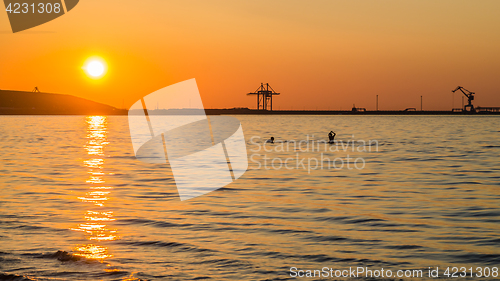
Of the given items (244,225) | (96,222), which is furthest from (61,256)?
(244,225)

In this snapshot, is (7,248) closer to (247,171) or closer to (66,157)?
(247,171)

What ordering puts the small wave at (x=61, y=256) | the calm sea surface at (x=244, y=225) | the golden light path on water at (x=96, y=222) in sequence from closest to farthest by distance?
1. the calm sea surface at (x=244, y=225)
2. the small wave at (x=61, y=256)
3. the golden light path on water at (x=96, y=222)

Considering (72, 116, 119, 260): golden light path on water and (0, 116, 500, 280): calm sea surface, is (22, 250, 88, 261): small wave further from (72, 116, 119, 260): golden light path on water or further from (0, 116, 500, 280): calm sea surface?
(72, 116, 119, 260): golden light path on water

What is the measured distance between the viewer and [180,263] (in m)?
11.1

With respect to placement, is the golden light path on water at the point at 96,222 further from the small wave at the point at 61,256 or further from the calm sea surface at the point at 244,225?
the small wave at the point at 61,256

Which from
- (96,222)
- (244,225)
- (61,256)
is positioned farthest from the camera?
(96,222)

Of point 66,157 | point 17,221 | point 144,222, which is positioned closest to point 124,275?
point 144,222

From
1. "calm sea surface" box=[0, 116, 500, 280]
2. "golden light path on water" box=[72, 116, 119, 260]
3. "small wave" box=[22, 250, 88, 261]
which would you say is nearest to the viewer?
"calm sea surface" box=[0, 116, 500, 280]

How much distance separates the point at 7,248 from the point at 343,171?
68.5ft

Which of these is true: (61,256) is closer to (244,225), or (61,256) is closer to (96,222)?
(96,222)

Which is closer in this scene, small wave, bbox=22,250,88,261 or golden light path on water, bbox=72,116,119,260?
small wave, bbox=22,250,88,261

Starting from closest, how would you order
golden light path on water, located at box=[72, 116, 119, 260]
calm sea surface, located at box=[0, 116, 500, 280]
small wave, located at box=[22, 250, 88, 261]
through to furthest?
calm sea surface, located at box=[0, 116, 500, 280] < small wave, located at box=[22, 250, 88, 261] < golden light path on water, located at box=[72, 116, 119, 260]

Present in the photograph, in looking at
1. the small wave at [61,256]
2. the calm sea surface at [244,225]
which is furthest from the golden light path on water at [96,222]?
the small wave at [61,256]

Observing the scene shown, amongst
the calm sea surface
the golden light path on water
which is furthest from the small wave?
the golden light path on water
